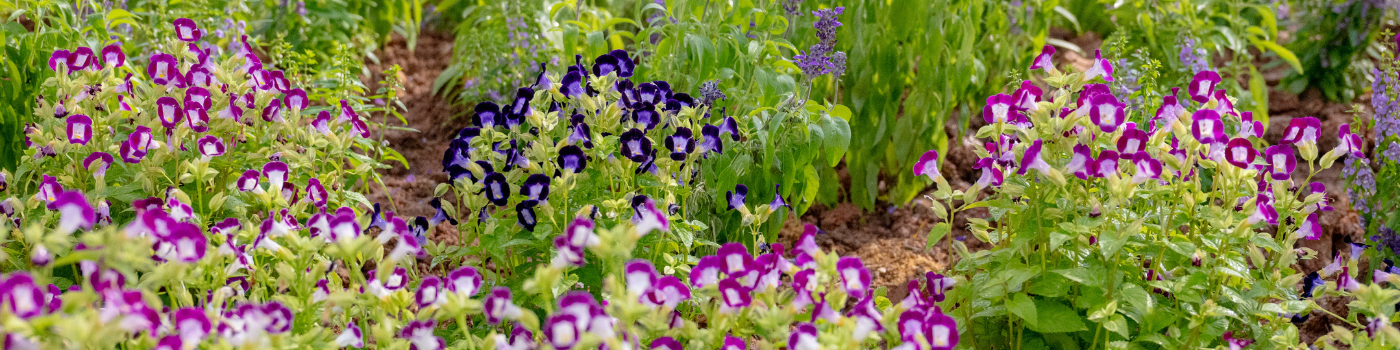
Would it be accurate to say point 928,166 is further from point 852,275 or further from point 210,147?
point 210,147

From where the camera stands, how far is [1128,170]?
1688 mm

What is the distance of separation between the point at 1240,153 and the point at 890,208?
1.53 m

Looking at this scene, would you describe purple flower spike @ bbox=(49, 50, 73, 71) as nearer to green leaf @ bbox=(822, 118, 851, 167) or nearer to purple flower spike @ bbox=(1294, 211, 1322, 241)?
green leaf @ bbox=(822, 118, 851, 167)

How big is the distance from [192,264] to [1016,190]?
1269mm

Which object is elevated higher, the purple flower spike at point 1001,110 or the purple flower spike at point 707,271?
the purple flower spike at point 1001,110

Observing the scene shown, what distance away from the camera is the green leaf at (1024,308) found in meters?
1.68

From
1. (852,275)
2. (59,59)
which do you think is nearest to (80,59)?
(59,59)

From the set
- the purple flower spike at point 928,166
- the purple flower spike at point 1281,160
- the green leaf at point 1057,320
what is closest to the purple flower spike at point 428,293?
the purple flower spike at point 928,166

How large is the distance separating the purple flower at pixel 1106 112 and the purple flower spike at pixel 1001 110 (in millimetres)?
166

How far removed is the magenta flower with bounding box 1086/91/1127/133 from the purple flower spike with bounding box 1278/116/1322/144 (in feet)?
0.86

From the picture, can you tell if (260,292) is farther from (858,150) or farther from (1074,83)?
(858,150)

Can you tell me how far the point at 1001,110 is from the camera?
6.03 feet

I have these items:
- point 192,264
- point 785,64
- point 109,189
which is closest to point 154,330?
point 192,264

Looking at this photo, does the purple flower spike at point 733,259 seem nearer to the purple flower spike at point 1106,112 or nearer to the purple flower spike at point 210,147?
the purple flower spike at point 1106,112
